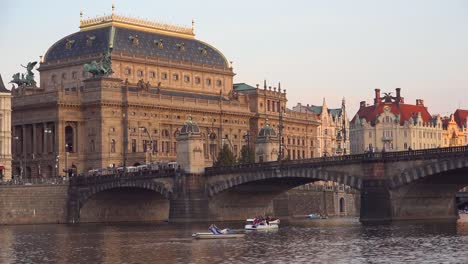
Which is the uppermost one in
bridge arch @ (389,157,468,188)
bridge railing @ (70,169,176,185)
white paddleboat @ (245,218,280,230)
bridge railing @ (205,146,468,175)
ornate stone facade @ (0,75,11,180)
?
ornate stone facade @ (0,75,11,180)

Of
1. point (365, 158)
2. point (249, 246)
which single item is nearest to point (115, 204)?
point (365, 158)

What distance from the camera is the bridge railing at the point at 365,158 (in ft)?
432

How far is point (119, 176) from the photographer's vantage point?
170m

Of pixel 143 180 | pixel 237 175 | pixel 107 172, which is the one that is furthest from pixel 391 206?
pixel 107 172

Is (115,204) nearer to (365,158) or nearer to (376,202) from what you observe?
(365,158)

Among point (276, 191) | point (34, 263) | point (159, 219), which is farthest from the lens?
point (159, 219)

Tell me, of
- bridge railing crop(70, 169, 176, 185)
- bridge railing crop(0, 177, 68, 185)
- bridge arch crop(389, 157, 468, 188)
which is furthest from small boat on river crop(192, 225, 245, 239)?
bridge railing crop(0, 177, 68, 185)

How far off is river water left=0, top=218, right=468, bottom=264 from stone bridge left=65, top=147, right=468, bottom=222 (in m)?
3.85

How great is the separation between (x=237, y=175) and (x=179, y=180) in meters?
9.16

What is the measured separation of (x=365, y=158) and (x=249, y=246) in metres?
34.2

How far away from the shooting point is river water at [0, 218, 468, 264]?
95500 mm

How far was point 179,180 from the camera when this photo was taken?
163 meters

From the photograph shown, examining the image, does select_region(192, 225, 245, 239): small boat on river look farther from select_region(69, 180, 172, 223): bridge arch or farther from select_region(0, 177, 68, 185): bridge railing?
select_region(0, 177, 68, 185): bridge railing

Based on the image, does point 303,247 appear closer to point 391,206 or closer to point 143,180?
point 391,206
